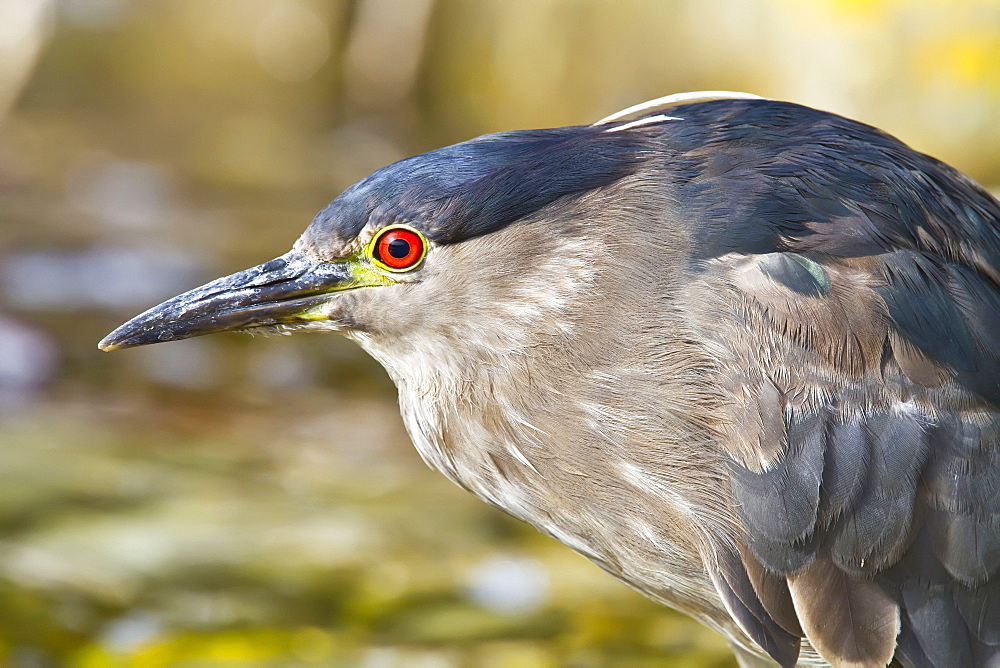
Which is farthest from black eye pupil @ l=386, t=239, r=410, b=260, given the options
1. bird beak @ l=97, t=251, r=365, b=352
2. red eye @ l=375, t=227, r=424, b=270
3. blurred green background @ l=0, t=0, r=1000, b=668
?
blurred green background @ l=0, t=0, r=1000, b=668

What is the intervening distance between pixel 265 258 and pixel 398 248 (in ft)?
15.9

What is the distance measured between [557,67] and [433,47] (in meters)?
1.52

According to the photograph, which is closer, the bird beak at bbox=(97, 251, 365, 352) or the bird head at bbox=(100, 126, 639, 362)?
the bird head at bbox=(100, 126, 639, 362)

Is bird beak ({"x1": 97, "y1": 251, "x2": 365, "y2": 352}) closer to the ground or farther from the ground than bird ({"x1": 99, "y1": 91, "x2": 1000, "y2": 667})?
farther from the ground

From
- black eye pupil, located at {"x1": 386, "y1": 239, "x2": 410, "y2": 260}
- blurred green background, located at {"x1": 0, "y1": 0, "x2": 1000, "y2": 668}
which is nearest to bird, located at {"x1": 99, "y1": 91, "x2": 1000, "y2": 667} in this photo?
black eye pupil, located at {"x1": 386, "y1": 239, "x2": 410, "y2": 260}

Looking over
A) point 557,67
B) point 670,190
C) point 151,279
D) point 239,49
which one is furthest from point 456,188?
point 239,49

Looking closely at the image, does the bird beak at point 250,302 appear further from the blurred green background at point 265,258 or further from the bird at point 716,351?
the blurred green background at point 265,258

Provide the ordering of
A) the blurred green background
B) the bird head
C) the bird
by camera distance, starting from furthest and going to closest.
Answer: the blurred green background, the bird head, the bird

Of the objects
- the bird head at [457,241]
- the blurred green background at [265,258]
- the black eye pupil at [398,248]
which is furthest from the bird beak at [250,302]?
the blurred green background at [265,258]

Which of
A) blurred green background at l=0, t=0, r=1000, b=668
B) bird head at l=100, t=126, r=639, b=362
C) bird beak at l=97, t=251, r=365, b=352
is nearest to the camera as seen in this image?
bird head at l=100, t=126, r=639, b=362

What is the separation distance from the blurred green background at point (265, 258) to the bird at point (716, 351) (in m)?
1.10

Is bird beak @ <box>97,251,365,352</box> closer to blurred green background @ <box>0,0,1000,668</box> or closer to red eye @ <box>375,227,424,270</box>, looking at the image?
red eye @ <box>375,227,424,270</box>

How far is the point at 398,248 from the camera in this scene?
2664 mm

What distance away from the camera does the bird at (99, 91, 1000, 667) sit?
2.51 m
